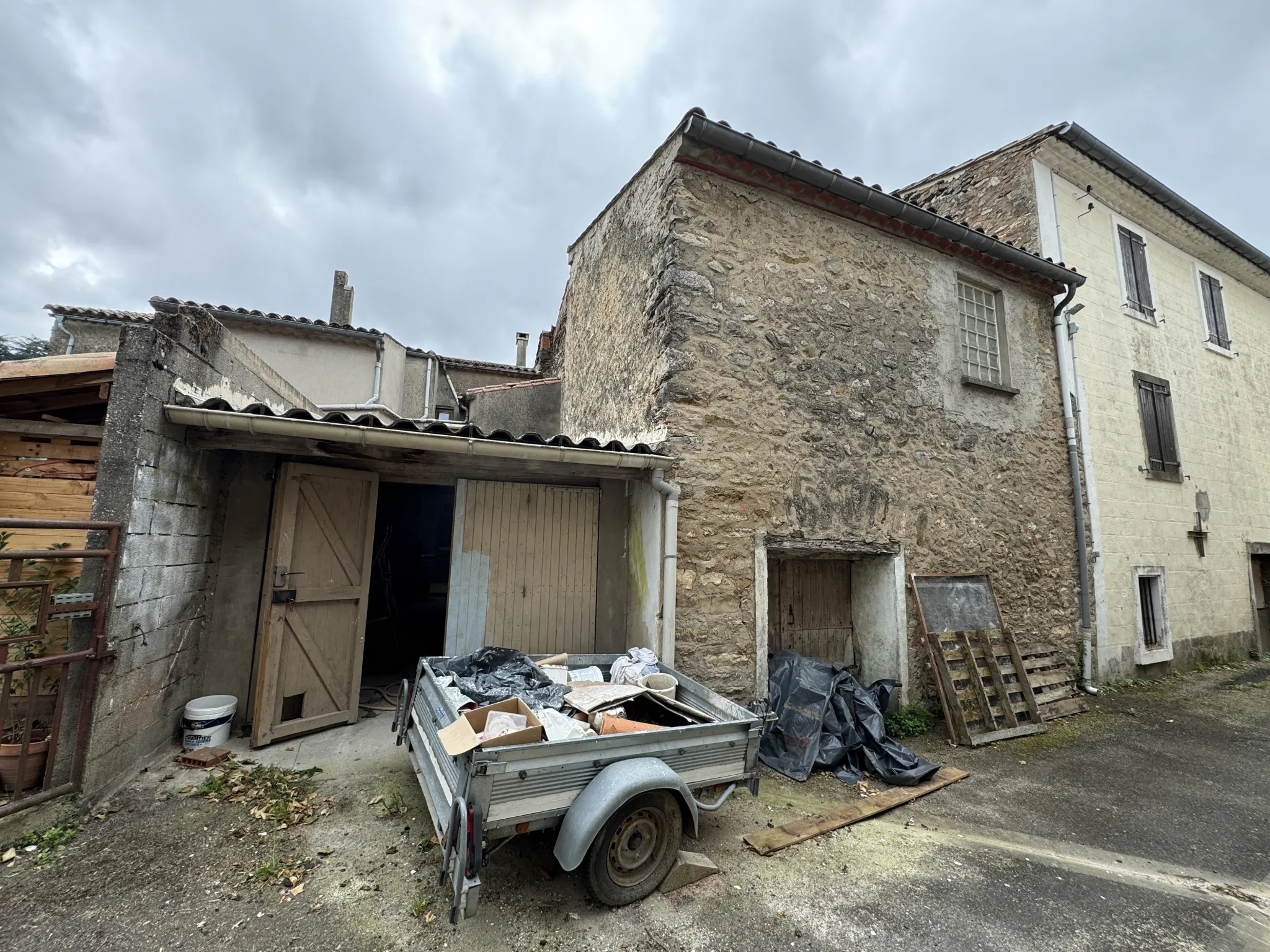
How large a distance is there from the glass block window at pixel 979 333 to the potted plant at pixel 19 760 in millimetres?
8463

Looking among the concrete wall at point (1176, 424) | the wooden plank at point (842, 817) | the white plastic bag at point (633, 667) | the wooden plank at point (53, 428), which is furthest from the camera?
the concrete wall at point (1176, 424)

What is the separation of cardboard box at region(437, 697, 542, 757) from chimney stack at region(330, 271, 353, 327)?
498 inches

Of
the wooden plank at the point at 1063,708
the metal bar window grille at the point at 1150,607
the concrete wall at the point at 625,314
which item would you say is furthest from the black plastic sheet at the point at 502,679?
the metal bar window grille at the point at 1150,607

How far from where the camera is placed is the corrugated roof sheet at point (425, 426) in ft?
11.6

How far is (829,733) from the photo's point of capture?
14.5 ft

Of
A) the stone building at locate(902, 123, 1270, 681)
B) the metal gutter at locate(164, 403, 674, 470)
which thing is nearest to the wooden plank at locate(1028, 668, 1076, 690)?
the stone building at locate(902, 123, 1270, 681)

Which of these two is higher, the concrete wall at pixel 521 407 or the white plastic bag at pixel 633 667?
the concrete wall at pixel 521 407

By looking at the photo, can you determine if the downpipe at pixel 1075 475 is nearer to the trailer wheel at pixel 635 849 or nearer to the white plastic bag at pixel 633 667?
the white plastic bag at pixel 633 667

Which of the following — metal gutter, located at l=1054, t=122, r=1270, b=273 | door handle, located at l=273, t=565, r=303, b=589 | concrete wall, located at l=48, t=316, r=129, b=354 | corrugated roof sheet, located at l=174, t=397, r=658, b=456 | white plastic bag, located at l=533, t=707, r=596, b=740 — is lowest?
white plastic bag, located at l=533, t=707, r=596, b=740

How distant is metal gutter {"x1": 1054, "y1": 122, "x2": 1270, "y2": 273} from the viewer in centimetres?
738

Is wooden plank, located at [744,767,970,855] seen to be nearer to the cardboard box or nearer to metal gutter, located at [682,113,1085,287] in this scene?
the cardboard box

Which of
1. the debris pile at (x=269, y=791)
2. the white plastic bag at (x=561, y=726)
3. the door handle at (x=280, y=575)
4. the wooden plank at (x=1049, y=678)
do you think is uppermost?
the door handle at (x=280, y=575)

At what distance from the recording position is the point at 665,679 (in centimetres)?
375

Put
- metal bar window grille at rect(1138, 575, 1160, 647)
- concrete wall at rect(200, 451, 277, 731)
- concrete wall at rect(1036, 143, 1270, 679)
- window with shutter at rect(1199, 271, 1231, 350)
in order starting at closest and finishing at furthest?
concrete wall at rect(200, 451, 277, 731)
concrete wall at rect(1036, 143, 1270, 679)
metal bar window grille at rect(1138, 575, 1160, 647)
window with shutter at rect(1199, 271, 1231, 350)
